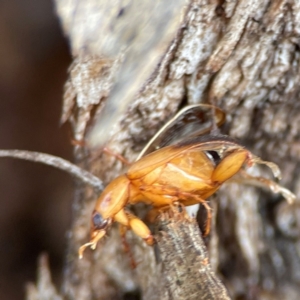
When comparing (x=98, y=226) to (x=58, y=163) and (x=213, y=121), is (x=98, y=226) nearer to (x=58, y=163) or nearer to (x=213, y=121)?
(x=58, y=163)

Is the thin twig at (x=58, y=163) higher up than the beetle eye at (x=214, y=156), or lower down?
higher up

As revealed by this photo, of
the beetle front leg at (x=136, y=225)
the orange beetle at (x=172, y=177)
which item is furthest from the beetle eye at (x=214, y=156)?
the beetle front leg at (x=136, y=225)

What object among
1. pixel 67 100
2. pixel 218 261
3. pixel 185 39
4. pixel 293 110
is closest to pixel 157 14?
pixel 185 39

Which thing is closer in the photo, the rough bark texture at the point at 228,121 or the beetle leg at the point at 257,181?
the rough bark texture at the point at 228,121

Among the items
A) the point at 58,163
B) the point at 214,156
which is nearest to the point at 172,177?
the point at 214,156

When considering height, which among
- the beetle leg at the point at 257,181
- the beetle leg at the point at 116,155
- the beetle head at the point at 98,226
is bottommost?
the beetle leg at the point at 257,181

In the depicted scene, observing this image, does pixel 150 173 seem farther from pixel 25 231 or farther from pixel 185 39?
pixel 25 231

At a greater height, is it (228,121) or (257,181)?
(228,121)

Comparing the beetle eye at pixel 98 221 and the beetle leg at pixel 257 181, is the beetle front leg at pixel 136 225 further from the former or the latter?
the beetle leg at pixel 257 181

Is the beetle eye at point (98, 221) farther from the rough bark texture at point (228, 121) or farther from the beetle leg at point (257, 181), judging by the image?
the beetle leg at point (257, 181)
